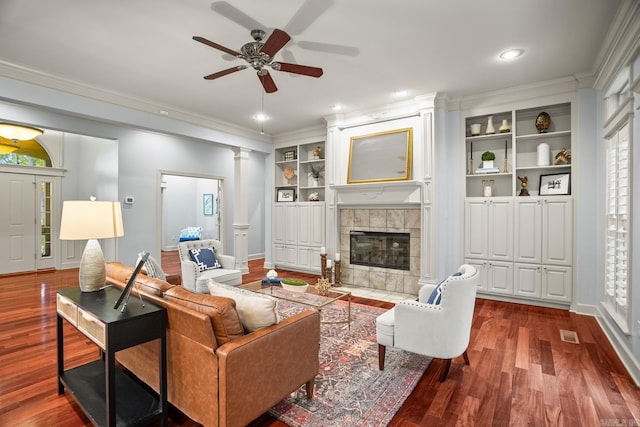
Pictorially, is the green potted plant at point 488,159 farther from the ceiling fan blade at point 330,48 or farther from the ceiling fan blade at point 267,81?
the ceiling fan blade at point 267,81

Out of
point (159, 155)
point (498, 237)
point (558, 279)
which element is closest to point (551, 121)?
point (498, 237)

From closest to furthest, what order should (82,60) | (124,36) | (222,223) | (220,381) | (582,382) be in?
(220,381), (582,382), (124,36), (82,60), (222,223)

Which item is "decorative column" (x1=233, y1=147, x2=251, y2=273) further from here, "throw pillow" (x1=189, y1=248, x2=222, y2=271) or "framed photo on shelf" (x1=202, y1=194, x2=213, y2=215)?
"framed photo on shelf" (x1=202, y1=194, x2=213, y2=215)

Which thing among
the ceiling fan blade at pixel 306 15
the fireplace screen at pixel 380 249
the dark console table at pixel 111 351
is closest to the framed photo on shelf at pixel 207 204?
the fireplace screen at pixel 380 249

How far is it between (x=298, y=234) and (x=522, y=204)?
385cm

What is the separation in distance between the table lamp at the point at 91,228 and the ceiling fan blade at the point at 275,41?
1.67m

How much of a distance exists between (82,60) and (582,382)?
18.2 ft

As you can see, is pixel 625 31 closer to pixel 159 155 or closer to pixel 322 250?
pixel 322 250

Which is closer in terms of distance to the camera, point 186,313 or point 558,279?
point 186,313

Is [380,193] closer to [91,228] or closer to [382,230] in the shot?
[382,230]

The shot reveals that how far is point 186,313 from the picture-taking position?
1740 millimetres

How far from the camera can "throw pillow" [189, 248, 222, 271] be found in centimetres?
450

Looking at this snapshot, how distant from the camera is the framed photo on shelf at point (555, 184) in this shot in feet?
13.3

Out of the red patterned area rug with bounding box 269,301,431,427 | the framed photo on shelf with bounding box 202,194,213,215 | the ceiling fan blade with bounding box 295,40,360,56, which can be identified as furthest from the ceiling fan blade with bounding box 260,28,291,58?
the framed photo on shelf with bounding box 202,194,213,215
